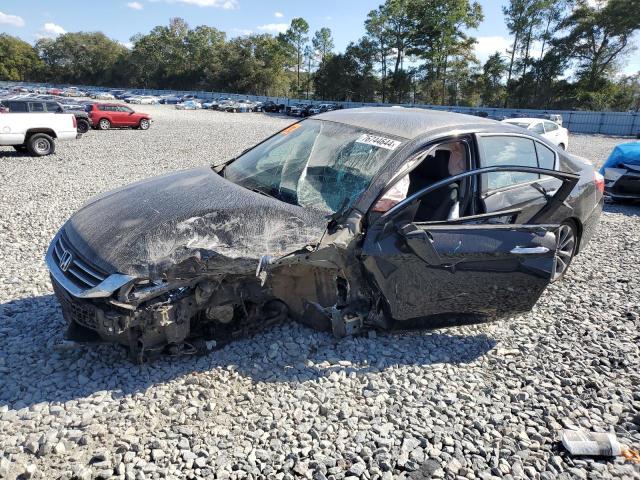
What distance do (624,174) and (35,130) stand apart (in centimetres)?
1360

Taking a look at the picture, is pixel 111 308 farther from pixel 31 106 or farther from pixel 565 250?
pixel 31 106

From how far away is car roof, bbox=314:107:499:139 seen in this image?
3479 mm

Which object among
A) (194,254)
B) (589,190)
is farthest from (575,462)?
(589,190)

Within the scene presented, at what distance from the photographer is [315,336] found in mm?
3434

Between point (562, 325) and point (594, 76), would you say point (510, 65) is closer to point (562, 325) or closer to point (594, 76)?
point (594, 76)

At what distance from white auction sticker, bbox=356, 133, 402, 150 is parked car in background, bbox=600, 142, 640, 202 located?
21.6 feet

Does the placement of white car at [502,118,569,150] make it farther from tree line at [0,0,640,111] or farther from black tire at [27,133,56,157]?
tree line at [0,0,640,111]

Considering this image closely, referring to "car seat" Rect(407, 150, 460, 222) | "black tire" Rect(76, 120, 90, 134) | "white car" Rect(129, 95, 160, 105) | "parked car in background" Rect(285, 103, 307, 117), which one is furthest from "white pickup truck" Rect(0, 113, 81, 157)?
"white car" Rect(129, 95, 160, 105)

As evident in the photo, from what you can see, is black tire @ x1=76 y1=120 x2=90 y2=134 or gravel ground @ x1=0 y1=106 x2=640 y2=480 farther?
black tire @ x1=76 y1=120 x2=90 y2=134

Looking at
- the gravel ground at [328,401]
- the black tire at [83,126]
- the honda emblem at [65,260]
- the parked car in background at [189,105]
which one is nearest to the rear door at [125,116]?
the black tire at [83,126]

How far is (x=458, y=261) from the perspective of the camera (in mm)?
3084

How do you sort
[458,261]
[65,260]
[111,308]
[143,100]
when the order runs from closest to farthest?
[111,308] → [65,260] → [458,261] → [143,100]

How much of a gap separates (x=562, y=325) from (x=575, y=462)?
1605 mm

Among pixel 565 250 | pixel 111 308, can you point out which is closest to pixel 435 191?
pixel 565 250
